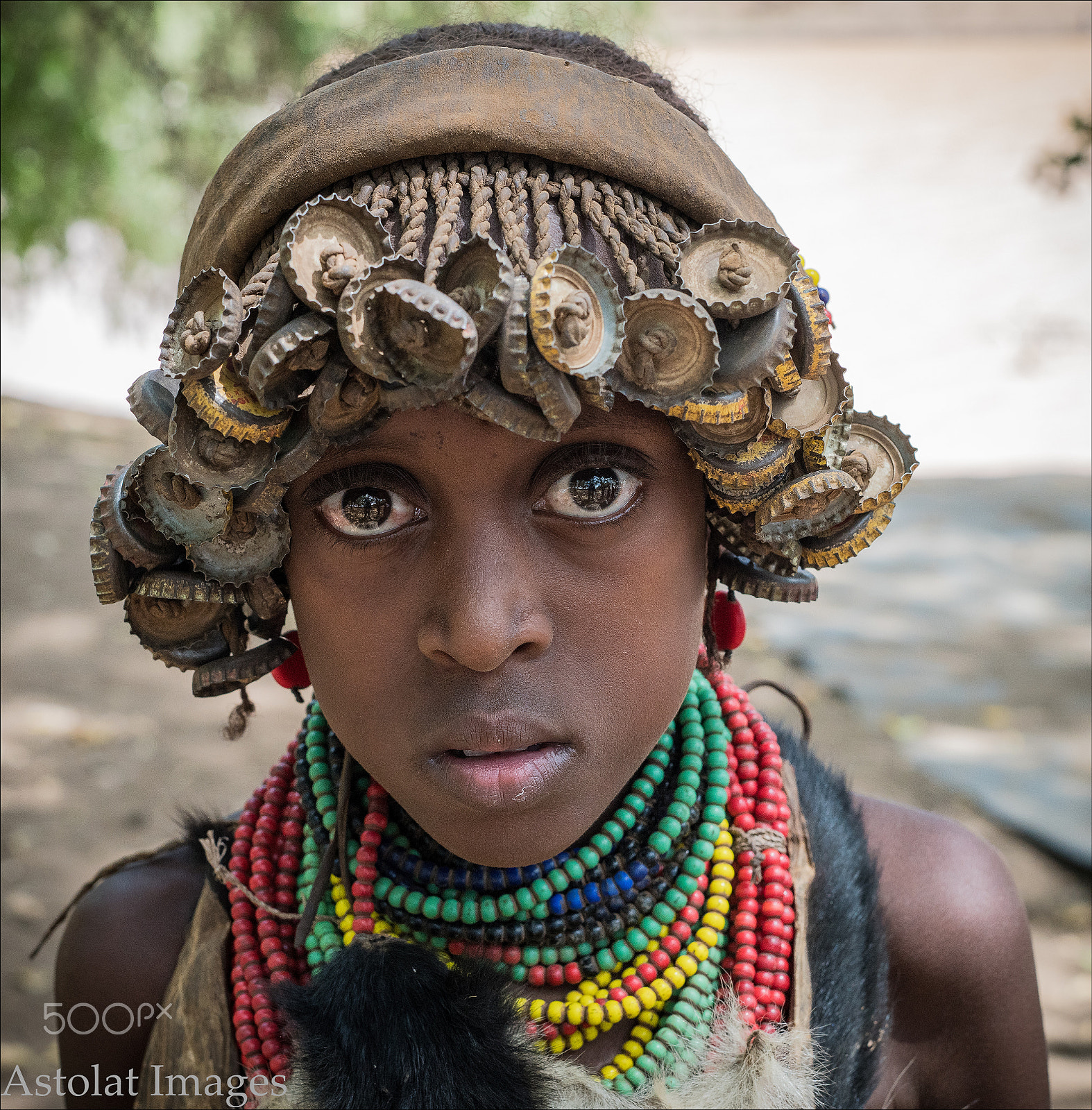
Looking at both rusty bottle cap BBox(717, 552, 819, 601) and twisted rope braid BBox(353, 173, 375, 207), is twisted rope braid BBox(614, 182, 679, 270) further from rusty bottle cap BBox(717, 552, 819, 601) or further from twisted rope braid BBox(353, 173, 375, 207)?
rusty bottle cap BBox(717, 552, 819, 601)

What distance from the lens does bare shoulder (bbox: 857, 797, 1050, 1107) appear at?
1.97 meters

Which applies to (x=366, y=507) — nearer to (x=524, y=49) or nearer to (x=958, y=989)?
(x=524, y=49)

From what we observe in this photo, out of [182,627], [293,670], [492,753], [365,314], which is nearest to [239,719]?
[293,670]

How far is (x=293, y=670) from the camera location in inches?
70.7

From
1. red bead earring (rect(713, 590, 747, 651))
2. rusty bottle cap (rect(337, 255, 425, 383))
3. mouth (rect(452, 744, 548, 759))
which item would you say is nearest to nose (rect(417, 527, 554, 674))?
mouth (rect(452, 744, 548, 759))

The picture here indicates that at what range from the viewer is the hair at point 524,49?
1611 mm

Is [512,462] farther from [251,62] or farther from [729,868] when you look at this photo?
[251,62]

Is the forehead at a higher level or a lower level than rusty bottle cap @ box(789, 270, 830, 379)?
lower

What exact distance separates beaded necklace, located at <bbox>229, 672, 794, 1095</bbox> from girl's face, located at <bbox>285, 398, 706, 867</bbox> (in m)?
0.23

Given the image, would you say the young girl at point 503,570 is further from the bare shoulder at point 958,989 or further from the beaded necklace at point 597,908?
the bare shoulder at point 958,989

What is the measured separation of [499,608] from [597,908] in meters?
0.63

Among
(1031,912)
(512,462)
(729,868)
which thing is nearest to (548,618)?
(512,462)

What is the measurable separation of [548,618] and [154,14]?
210 inches

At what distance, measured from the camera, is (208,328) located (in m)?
1.36
